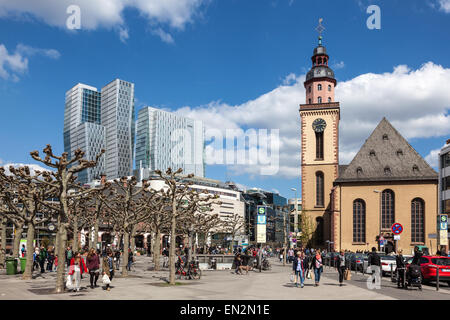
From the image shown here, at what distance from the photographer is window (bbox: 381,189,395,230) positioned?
61844 mm

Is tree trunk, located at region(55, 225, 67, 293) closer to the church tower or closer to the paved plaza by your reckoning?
the paved plaza

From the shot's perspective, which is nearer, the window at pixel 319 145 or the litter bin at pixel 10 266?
the litter bin at pixel 10 266

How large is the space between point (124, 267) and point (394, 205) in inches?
1775

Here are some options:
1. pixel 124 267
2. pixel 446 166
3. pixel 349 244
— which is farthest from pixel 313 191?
pixel 124 267

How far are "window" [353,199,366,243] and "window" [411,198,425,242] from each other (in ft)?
20.4

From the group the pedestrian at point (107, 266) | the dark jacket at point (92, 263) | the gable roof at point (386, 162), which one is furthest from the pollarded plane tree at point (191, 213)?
the gable roof at point (386, 162)

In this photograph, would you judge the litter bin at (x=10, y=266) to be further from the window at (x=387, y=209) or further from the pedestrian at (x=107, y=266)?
the window at (x=387, y=209)

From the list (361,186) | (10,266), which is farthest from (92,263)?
(361,186)

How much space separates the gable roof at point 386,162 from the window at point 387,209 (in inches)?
86.2

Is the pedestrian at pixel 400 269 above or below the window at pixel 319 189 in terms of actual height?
below

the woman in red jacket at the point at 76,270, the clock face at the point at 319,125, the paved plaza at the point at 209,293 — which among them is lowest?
the paved plaza at the point at 209,293

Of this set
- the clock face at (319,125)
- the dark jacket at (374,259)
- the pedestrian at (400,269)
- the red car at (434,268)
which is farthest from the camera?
the clock face at (319,125)

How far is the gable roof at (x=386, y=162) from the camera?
6281cm

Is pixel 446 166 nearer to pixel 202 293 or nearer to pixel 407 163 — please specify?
pixel 407 163
